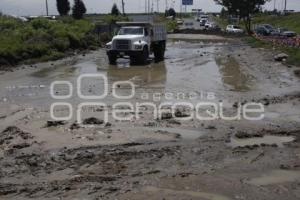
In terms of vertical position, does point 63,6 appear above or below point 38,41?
above

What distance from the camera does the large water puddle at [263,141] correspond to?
1017 cm

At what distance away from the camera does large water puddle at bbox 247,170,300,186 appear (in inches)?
304

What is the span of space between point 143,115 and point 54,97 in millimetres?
4443

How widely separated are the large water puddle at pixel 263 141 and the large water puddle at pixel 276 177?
6.01 ft

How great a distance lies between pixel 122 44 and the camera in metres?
28.2

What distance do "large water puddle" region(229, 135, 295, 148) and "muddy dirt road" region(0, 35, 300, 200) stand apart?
0.8 inches

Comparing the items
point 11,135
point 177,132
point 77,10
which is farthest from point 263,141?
point 77,10

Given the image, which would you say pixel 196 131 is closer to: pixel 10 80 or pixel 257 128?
pixel 257 128

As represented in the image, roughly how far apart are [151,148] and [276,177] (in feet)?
8.46

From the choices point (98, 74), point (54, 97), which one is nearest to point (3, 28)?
point (98, 74)

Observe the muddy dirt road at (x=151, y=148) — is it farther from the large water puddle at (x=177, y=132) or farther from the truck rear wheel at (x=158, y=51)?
the truck rear wheel at (x=158, y=51)

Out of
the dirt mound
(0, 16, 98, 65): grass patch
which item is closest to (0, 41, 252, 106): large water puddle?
(0, 16, 98, 65): grass patch

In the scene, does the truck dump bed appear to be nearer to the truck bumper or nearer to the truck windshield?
the truck windshield

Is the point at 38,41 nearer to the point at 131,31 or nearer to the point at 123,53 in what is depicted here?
the point at 131,31
